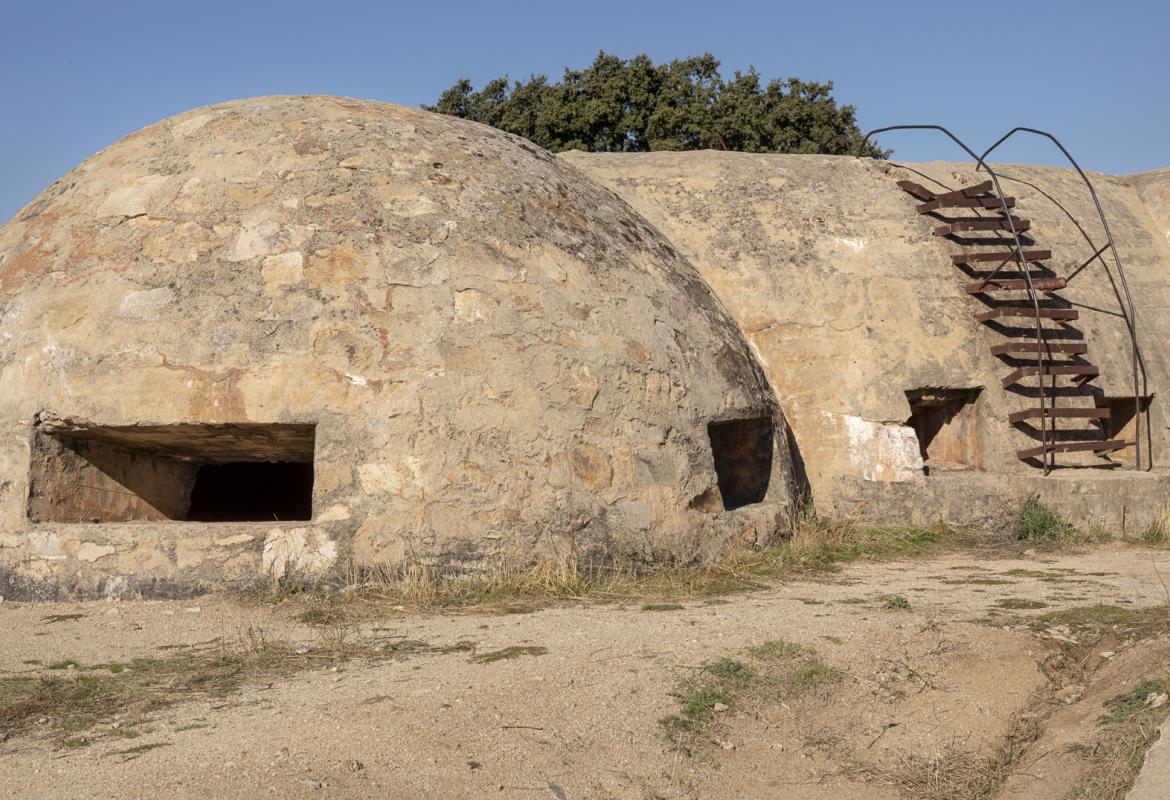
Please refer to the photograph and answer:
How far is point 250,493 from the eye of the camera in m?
8.81

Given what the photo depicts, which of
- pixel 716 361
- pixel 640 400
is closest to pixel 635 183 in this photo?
pixel 716 361

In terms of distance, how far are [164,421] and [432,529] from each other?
1.56 metres

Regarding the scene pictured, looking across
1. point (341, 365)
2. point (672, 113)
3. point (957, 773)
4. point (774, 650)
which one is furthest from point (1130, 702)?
point (672, 113)

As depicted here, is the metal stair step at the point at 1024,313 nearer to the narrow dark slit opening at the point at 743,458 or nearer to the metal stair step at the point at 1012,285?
the metal stair step at the point at 1012,285

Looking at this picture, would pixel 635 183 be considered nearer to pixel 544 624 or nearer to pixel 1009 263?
pixel 1009 263

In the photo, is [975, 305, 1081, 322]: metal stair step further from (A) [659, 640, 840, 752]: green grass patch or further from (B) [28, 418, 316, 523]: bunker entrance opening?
(B) [28, 418, 316, 523]: bunker entrance opening

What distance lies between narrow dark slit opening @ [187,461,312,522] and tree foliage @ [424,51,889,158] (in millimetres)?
10797

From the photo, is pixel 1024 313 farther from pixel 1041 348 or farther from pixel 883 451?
pixel 883 451

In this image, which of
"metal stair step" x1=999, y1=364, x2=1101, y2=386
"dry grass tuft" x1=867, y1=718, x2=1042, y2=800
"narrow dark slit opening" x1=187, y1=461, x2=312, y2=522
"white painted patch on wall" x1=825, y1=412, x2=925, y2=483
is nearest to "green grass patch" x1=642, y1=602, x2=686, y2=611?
"dry grass tuft" x1=867, y1=718, x2=1042, y2=800

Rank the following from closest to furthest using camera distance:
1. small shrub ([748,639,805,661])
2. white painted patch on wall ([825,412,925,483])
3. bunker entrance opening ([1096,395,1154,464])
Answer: small shrub ([748,639,805,661]) → white painted patch on wall ([825,412,925,483]) → bunker entrance opening ([1096,395,1154,464])

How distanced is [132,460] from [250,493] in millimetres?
2151

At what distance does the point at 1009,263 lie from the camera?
32.5 feet

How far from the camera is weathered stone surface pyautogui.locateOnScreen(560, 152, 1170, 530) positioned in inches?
335

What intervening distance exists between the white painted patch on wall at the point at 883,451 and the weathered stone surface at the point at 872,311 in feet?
0.04
